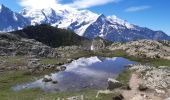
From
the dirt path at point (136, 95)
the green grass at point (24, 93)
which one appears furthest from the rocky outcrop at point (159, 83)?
the green grass at point (24, 93)

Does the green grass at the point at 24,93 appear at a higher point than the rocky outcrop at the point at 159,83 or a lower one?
lower

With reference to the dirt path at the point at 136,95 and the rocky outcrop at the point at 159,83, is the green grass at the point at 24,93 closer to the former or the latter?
the dirt path at the point at 136,95

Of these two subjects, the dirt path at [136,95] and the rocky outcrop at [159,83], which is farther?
the rocky outcrop at [159,83]

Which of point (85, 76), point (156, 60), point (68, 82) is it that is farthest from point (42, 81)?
point (156, 60)

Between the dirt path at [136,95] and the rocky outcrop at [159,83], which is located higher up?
the rocky outcrop at [159,83]

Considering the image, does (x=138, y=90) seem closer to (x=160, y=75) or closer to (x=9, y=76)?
(x=160, y=75)

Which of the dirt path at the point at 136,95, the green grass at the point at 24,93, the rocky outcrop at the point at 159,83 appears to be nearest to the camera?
the dirt path at the point at 136,95

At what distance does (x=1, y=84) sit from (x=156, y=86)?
147ft

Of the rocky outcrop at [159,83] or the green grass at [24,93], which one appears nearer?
the green grass at [24,93]

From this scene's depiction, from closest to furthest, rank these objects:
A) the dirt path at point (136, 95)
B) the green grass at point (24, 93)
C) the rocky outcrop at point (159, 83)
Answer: the dirt path at point (136, 95)
the green grass at point (24, 93)
the rocky outcrop at point (159, 83)

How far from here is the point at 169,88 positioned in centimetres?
7662

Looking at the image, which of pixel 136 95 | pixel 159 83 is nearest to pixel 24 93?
pixel 136 95

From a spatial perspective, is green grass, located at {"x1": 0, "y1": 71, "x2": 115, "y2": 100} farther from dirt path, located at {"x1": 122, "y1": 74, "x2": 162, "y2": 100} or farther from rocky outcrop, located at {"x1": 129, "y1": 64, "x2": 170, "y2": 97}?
rocky outcrop, located at {"x1": 129, "y1": 64, "x2": 170, "y2": 97}

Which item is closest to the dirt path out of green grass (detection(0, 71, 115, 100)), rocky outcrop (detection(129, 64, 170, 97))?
rocky outcrop (detection(129, 64, 170, 97))
